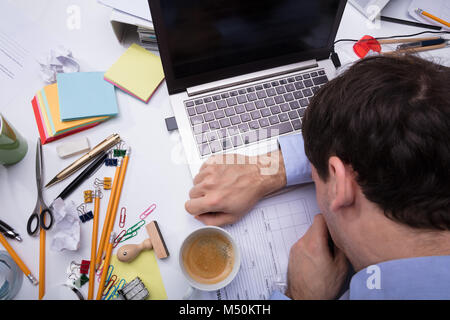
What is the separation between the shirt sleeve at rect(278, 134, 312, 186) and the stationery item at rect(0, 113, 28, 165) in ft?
2.00

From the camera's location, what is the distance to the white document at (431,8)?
2.87 ft

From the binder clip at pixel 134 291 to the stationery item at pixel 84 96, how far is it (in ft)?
1.36

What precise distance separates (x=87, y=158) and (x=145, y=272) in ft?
0.99

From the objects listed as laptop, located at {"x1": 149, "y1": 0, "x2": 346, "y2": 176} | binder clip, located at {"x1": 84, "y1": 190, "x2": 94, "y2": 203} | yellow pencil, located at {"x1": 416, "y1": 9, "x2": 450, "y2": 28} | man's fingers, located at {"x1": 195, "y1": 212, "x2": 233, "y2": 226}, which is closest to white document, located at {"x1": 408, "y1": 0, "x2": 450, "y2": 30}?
yellow pencil, located at {"x1": 416, "y1": 9, "x2": 450, "y2": 28}

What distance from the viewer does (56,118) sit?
0.71m

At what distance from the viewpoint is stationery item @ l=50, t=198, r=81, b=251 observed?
601mm

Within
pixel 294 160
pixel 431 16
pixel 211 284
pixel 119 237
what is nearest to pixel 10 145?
pixel 119 237

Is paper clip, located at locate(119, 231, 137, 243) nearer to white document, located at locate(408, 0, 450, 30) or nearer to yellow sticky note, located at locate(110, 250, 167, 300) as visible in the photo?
yellow sticky note, located at locate(110, 250, 167, 300)

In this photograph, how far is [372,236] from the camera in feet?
1.60

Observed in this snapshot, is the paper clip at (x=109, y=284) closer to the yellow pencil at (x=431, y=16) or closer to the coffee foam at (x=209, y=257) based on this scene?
the coffee foam at (x=209, y=257)

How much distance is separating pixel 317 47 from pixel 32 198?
797 mm

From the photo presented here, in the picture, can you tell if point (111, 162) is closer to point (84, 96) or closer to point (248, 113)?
point (84, 96)
